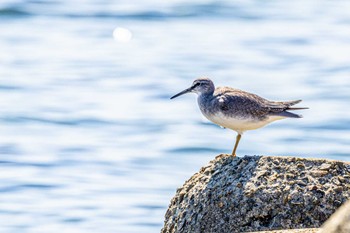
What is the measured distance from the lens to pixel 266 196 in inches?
298

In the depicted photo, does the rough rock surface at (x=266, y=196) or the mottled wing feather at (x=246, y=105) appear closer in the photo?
the rough rock surface at (x=266, y=196)

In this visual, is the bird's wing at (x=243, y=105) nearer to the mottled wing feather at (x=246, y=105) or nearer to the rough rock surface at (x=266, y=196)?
the mottled wing feather at (x=246, y=105)

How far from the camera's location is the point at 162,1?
1178 inches

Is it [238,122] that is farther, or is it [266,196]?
[238,122]

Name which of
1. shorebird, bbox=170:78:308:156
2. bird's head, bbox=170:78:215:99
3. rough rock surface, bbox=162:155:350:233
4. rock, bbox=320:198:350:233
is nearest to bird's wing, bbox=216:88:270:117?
shorebird, bbox=170:78:308:156

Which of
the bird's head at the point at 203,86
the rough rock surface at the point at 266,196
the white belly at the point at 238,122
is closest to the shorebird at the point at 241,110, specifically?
the white belly at the point at 238,122

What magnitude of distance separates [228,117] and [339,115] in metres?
10.7

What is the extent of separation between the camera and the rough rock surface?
749 centimetres

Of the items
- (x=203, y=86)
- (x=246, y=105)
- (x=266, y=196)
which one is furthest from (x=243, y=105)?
(x=266, y=196)

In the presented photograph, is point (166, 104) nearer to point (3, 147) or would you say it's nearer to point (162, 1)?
point (3, 147)

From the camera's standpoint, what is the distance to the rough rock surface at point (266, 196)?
7.49 meters

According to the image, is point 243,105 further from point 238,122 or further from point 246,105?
point 238,122

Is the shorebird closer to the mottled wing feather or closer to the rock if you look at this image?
the mottled wing feather

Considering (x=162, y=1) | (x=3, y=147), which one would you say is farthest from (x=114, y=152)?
(x=162, y=1)
